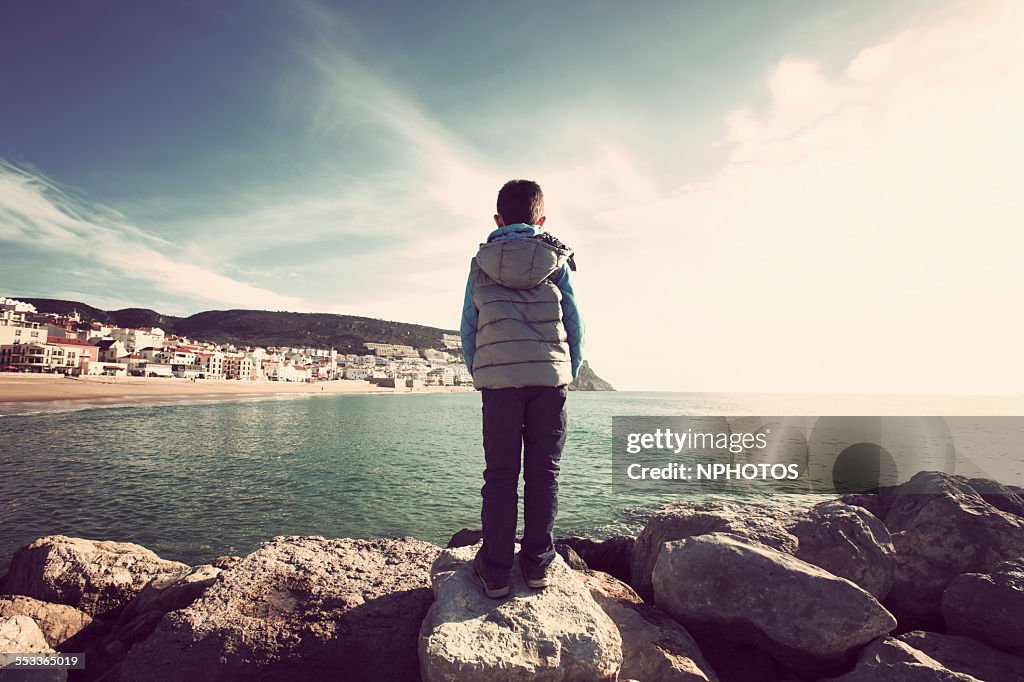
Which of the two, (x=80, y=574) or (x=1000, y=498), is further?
(x=1000, y=498)

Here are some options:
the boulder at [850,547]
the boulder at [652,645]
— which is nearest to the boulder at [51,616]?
the boulder at [652,645]

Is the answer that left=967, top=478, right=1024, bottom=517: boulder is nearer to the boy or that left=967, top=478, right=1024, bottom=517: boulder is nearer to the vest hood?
the boy

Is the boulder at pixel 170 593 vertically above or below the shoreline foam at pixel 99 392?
above

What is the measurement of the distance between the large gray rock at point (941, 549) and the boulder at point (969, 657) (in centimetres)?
95

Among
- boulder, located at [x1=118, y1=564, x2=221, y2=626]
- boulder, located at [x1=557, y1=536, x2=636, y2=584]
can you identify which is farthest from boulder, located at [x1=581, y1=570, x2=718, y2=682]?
boulder, located at [x1=118, y1=564, x2=221, y2=626]

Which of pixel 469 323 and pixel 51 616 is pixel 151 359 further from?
pixel 469 323

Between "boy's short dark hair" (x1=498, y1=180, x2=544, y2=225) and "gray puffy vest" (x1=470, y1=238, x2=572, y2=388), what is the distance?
385mm

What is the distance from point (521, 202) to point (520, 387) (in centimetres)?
146

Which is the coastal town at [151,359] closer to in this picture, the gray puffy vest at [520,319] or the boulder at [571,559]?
the boulder at [571,559]

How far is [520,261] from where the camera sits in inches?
135

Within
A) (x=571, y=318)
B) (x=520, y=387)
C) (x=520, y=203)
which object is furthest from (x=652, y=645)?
(x=520, y=203)

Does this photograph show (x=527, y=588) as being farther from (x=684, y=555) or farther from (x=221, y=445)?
(x=221, y=445)

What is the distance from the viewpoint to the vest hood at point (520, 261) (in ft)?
11.2

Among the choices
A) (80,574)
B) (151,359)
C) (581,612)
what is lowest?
(80,574)
